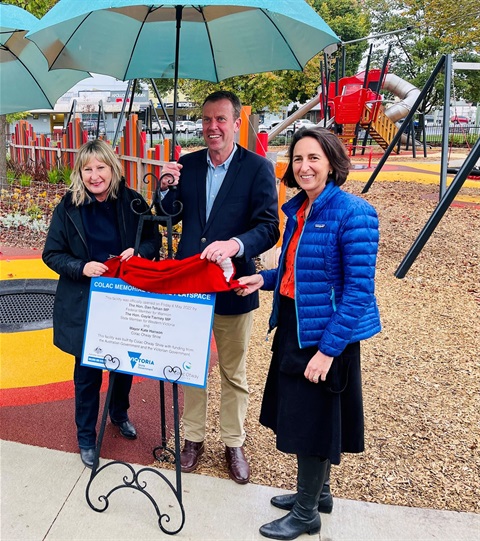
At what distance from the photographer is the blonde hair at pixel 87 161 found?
9.34 ft

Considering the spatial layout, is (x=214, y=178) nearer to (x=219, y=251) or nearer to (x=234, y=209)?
(x=234, y=209)

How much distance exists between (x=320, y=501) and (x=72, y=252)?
1838 mm

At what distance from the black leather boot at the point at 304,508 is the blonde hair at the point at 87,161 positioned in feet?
5.54

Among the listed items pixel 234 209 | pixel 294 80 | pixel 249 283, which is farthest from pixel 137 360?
pixel 294 80

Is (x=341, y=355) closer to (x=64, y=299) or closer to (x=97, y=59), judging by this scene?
(x=64, y=299)

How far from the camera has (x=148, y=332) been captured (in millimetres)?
2615

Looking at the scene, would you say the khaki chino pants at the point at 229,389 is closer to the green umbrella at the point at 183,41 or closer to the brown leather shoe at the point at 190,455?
the brown leather shoe at the point at 190,455

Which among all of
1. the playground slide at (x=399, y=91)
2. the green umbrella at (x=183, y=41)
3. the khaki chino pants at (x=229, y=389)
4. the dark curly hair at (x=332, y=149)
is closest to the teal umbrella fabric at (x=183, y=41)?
the green umbrella at (x=183, y=41)

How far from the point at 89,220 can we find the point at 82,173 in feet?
0.82

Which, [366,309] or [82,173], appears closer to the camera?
[366,309]

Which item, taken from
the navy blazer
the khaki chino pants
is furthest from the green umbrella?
the khaki chino pants

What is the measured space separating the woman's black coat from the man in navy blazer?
0.71ft

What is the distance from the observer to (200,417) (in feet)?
10.3

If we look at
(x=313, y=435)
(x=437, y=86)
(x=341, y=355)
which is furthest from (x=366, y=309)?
(x=437, y=86)
